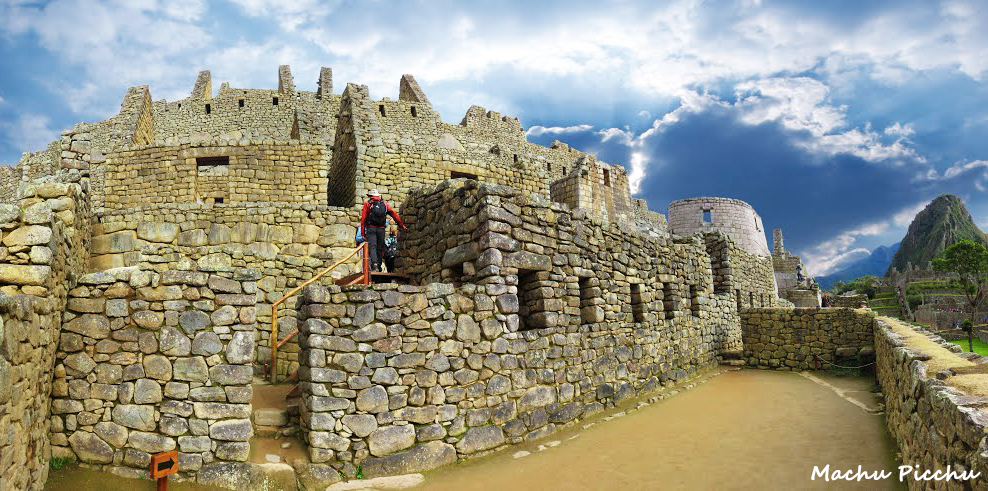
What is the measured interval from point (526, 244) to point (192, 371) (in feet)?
15.1

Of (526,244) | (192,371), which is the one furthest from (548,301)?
(192,371)

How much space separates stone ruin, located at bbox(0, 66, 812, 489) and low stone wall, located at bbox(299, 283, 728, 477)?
0.02 meters

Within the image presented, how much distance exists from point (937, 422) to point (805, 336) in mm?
11631

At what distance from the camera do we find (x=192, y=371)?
5465mm

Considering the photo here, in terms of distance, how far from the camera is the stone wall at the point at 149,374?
529cm

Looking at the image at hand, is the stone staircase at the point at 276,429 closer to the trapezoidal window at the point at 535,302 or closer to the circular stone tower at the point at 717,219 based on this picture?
the trapezoidal window at the point at 535,302

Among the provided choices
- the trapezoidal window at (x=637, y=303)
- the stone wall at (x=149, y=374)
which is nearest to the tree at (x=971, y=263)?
the trapezoidal window at (x=637, y=303)

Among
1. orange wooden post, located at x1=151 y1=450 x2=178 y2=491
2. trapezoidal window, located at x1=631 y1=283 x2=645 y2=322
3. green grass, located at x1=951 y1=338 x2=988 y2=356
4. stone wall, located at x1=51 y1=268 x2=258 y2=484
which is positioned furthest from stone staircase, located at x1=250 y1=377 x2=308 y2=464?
green grass, located at x1=951 y1=338 x2=988 y2=356

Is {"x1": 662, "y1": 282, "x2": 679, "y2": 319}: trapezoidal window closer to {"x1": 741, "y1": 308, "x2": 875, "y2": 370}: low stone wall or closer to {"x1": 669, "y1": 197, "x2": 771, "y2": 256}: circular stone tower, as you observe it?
{"x1": 741, "y1": 308, "x2": 875, "y2": 370}: low stone wall

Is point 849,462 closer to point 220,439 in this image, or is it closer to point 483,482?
point 483,482

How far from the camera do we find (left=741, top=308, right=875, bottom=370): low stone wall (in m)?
13.5

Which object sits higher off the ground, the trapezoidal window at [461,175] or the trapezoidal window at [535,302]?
the trapezoidal window at [461,175]

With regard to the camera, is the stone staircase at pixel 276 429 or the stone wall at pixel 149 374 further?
the stone staircase at pixel 276 429

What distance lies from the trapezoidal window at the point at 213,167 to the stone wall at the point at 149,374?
647 cm
